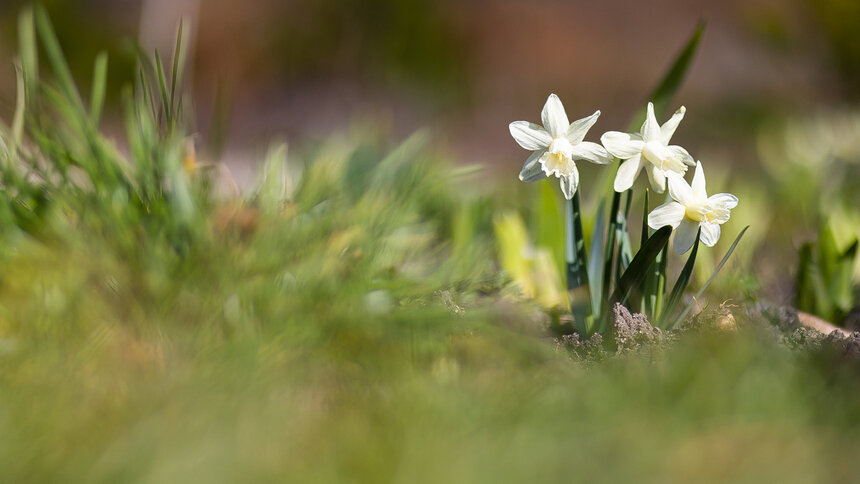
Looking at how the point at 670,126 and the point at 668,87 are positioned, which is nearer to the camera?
the point at 670,126

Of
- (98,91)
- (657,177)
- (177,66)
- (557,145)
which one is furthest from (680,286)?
(98,91)

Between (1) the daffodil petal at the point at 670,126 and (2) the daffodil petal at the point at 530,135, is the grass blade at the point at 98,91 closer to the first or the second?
(2) the daffodil petal at the point at 530,135

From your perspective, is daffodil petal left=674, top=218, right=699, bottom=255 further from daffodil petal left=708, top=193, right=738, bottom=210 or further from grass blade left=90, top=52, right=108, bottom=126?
grass blade left=90, top=52, right=108, bottom=126

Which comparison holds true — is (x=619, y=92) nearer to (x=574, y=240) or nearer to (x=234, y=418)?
(x=574, y=240)

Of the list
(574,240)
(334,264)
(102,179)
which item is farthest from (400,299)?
(102,179)

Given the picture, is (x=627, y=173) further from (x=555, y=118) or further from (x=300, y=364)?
(x=300, y=364)

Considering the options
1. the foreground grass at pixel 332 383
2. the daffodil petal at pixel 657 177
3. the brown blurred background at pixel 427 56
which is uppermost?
the brown blurred background at pixel 427 56

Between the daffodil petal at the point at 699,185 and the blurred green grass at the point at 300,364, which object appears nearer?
the blurred green grass at the point at 300,364

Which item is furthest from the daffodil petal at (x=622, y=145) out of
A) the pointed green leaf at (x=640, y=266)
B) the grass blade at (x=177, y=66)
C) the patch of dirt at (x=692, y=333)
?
the grass blade at (x=177, y=66)
